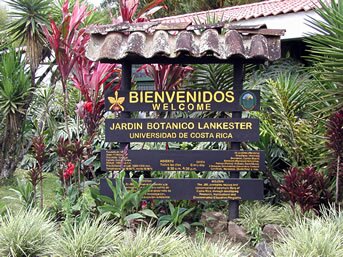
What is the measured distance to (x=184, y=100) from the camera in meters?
5.71

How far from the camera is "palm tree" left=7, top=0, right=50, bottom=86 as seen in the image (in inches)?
338

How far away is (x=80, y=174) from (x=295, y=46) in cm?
631

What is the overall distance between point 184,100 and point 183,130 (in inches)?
14.3

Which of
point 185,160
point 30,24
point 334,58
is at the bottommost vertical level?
point 185,160

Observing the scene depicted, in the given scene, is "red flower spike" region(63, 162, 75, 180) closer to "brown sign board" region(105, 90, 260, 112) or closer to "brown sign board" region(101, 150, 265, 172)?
"brown sign board" region(101, 150, 265, 172)

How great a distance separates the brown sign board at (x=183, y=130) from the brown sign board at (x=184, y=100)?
148mm

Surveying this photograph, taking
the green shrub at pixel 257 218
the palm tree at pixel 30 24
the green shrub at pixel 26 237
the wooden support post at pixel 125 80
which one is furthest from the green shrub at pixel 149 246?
the palm tree at pixel 30 24

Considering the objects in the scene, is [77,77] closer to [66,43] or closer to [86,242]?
[66,43]

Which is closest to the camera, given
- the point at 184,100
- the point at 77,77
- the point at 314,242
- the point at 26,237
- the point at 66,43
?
the point at 314,242

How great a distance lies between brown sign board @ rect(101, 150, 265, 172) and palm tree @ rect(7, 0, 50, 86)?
376 cm

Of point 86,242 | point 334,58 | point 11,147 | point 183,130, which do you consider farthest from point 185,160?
point 11,147

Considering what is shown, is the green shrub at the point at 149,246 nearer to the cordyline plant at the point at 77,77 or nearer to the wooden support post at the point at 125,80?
the cordyline plant at the point at 77,77

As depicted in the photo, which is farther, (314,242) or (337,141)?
(337,141)

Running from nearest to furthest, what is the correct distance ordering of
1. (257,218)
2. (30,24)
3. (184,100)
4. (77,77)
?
1. (257,218)
2. (184,100)
3. (77,77)
4. (30,24)
